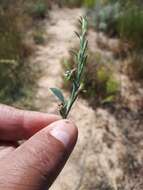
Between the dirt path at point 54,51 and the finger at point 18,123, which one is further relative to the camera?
the dirt path at point 54,51

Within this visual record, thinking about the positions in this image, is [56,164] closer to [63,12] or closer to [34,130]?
[34,130]

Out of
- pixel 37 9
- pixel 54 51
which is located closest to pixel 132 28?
pixel 54 51

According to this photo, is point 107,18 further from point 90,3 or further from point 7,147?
point 7,147

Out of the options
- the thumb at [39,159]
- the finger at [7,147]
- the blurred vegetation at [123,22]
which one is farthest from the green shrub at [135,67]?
the thumb at [39,159]

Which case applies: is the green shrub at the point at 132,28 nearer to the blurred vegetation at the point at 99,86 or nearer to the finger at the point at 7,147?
the blurred vegetation at the point at 99,86

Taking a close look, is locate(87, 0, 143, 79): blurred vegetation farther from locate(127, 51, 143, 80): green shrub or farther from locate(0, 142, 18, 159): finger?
locate(0, 142, 18, 159): finger

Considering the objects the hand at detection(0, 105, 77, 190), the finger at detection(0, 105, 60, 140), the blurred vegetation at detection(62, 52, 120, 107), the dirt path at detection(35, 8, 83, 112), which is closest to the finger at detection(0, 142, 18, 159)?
→ the finger at detection(0, 105, 60, 140)

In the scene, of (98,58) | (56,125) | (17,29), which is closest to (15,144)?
(56,125)
